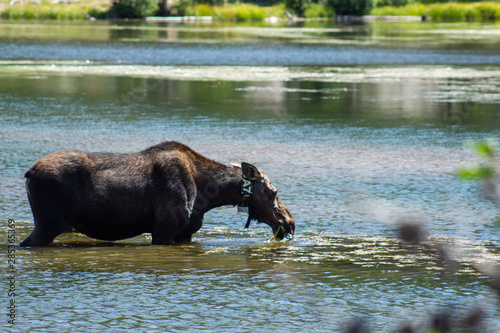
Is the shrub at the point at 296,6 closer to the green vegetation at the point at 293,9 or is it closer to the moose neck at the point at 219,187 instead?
the green vegetation at the point at 293,9

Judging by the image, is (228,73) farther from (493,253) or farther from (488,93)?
(493,253)

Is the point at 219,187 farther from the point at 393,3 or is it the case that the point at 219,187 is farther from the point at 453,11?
the point at 393,3

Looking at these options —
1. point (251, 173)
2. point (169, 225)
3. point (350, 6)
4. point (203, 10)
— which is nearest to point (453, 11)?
point (350, 6)

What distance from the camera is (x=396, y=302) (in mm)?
7074

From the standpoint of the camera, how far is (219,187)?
31.6ft

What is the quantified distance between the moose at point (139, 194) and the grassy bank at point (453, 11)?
4149 inches

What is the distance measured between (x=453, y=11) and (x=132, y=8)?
45.0m

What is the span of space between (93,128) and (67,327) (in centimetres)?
1240

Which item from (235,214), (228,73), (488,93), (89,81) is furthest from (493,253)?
(228,73)

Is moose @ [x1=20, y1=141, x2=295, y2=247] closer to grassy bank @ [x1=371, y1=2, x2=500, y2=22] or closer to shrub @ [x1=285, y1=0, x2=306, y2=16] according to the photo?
grassy bank @ [x1=371, y1=2, x2=500, y2=22]

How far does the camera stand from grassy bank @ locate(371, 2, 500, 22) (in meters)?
111

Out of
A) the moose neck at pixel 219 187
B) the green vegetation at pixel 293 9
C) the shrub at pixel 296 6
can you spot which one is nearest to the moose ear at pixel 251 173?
the moose neck at pixel 219 187

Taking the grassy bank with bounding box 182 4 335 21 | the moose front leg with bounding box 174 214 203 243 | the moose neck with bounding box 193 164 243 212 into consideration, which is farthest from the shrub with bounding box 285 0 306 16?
the moose front leg with bounding box 174 214 203 243

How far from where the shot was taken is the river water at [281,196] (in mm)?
6922
